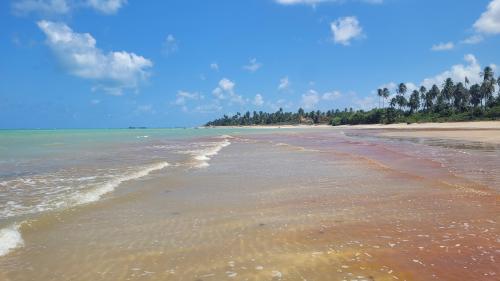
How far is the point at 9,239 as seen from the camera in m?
8.05

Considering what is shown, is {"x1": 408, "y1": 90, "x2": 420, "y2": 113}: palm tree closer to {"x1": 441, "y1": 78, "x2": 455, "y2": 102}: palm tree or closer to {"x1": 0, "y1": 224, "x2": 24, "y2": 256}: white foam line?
{"x1": 441, "y1": 78, "x2": 455, "y2": 102}: palm tree

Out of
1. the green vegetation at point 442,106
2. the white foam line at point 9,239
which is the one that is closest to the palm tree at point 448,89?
the green vegetation at point 442,106

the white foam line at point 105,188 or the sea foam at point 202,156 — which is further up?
the white foam line at point 105,188

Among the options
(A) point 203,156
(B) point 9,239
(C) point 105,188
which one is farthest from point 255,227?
(A) point 203,156

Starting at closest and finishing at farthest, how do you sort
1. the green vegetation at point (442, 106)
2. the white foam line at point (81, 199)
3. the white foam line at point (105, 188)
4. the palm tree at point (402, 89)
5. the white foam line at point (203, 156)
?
the white foam line at point (81, 199) → the white foam line at point (105, 188) → the white foam line at point (203, 156) → the green vegetation at point (442, 106) → the palm tree at point (402, 89)

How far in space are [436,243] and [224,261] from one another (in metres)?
3.79

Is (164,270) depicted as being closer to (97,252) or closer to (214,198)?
(97,252)

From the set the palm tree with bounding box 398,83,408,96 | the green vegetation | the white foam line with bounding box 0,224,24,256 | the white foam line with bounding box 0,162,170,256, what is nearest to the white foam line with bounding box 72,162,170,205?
the white foam line with bounding box 0,162,170,256

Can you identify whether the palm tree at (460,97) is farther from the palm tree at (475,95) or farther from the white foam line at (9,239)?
the white foam line at (9,239)

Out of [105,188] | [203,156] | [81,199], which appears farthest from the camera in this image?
[203,156]

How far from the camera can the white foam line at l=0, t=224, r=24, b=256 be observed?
24.6 feet

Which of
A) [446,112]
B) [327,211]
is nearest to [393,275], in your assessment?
[327,211]

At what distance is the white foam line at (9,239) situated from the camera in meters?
7.50

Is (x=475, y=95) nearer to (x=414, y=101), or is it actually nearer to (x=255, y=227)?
(x=414, y=101)
